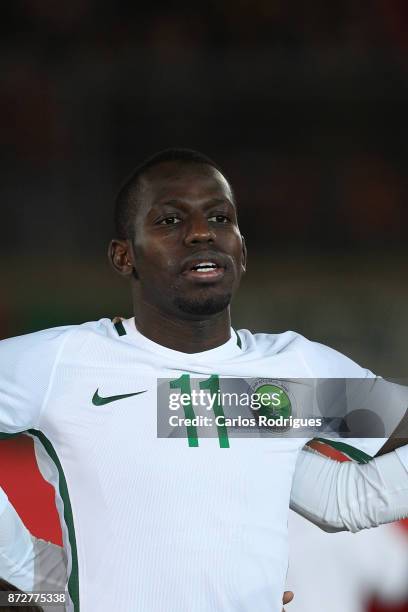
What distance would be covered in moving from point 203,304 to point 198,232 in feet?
0.40

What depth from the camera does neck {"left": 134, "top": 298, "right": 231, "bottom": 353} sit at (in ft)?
4.88

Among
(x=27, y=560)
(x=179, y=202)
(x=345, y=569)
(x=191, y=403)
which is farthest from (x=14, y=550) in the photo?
(x=345, y=569)

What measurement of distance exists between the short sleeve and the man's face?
0.73 ft

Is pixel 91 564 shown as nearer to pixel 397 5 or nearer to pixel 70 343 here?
pixel 70 343

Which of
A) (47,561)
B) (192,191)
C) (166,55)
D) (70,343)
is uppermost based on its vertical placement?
(166,55)

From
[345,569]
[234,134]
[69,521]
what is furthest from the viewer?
[234,134]

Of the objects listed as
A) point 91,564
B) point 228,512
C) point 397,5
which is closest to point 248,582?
point 228,512

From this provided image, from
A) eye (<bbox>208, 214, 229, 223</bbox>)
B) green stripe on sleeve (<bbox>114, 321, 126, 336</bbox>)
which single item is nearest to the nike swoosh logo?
green stripe on sleeve (<bbox>114, 321, 126, 336</bbox>)

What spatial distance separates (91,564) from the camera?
4.39 feet

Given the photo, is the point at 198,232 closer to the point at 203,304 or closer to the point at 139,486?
the point at 203,304

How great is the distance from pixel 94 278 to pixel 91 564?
2.14 m

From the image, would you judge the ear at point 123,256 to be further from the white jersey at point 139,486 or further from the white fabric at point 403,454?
the white fabric at point 403,454

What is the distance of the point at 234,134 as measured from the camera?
364cm

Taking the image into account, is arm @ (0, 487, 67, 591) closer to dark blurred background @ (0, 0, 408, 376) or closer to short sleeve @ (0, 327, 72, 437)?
short sleeve @ (0, 327, 72, 437)
